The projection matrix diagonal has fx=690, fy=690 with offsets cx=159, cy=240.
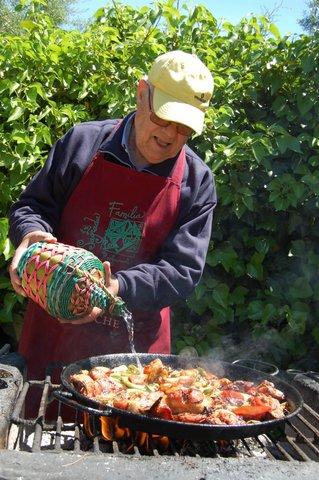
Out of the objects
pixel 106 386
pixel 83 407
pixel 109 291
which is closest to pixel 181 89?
pixel 109 291

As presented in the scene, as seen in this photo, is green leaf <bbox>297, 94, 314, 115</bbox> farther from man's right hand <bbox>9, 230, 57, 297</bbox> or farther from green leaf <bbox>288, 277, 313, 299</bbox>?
man's right hand <bbox>9, 230, 57, 297</bbox>

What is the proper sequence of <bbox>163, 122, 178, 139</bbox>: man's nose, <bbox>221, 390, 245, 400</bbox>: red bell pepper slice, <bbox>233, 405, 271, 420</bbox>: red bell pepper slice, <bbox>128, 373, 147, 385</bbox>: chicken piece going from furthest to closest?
<bbox>163, 122, 178, 139</bbox>: man's nose
<bbox>128, 373, 147, 385</bbox>: chicken piece
<bbox>221, 390, 245, 400</bbox>: red bell pepper slice
<bbox>233, 405, 271, 420</bbox>: red bell pepper slice

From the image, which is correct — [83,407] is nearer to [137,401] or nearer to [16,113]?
[137,401]

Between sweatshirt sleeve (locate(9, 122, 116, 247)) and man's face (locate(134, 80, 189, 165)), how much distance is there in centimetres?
25

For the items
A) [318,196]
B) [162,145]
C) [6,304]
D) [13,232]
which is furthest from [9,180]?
[318,196]

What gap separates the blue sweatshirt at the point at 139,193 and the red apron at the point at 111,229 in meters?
0.04

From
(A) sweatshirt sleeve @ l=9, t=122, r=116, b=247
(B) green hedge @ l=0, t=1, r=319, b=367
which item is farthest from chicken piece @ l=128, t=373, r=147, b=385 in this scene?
(B) green hedge @ l=0, t=1, r=319, b=367

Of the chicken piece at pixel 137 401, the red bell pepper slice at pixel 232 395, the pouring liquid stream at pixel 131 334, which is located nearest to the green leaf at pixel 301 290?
the pouring liquid stream at pixel 131 334

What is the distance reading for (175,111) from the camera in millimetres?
2711

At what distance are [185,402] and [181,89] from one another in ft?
4.04

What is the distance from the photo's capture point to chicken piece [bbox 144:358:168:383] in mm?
2713

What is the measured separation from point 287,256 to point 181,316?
0.79 metres

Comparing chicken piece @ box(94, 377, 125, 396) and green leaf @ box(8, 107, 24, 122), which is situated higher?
green leaf @ box(8, 107, 24, 122)

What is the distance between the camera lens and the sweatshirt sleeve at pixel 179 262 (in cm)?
283
